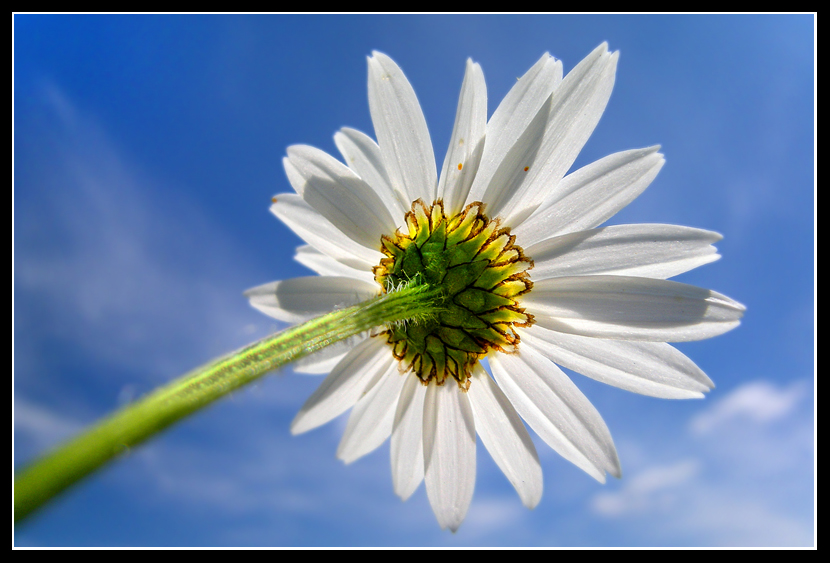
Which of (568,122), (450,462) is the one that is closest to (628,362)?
(450,462)

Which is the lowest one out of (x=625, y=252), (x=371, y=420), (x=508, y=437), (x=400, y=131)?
(x=508, y=437)

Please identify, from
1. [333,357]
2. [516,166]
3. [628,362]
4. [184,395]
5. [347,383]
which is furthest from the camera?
[333,357]

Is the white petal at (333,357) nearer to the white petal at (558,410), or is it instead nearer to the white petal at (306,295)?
the white petal at (306,295)

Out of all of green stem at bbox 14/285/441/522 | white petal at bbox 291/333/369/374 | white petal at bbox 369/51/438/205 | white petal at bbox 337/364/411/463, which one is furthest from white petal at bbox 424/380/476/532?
white petal at bbox 369/51/438/205

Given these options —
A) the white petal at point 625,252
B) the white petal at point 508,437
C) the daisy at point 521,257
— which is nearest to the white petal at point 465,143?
the daisy at point 521,257

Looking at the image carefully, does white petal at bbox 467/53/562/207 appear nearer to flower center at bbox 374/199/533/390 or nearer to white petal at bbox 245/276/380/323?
flower center at bbox 374/199/533/390

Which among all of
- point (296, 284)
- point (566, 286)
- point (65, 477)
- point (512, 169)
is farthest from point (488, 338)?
point (65, 477)

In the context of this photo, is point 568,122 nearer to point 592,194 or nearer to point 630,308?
point 592,194
